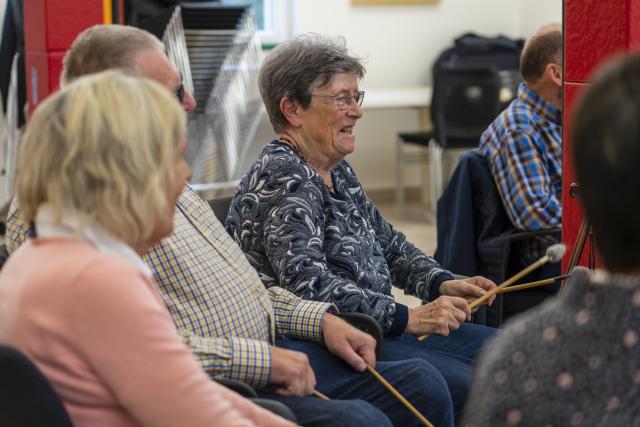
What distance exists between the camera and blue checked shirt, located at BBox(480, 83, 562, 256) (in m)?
3.11

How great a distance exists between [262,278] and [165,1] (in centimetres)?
325

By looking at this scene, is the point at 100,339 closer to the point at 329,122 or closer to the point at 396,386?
the point at 396,386

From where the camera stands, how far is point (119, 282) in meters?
1.31

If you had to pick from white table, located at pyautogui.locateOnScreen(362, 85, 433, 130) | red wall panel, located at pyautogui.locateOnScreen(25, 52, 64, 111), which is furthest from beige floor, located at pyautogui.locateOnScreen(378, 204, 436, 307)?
red wall panel, located at pyautogui.locateOnScreen(25, 52, 64, 111)

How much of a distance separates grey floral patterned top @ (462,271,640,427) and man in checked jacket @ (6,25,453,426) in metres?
0.71

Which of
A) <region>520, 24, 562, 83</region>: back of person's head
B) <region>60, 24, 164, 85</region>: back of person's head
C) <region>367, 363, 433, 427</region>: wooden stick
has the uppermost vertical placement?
<region>60, 24, 164, 85</region>: back of person's head

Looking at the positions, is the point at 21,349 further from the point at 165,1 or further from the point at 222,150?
the point at 222,150

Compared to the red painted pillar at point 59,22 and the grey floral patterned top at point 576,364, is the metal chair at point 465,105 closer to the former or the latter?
the red painted pillar at point 59,22

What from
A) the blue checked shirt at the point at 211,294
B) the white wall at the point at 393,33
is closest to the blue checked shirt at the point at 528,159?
the blue checked shirt at the point at 211,294

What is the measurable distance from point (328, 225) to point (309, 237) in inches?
4.9

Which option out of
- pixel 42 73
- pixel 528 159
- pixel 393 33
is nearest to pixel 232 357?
pixel 528 159

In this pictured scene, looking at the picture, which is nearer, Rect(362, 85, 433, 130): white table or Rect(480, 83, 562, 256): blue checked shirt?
Rect(480, 83, 562, 256): blue checked shirt

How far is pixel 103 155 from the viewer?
1.33 m

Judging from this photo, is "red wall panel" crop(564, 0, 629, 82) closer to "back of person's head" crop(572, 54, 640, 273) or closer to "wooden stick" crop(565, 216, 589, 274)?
"wooden stick" crop(565, 216, 589, 274)
